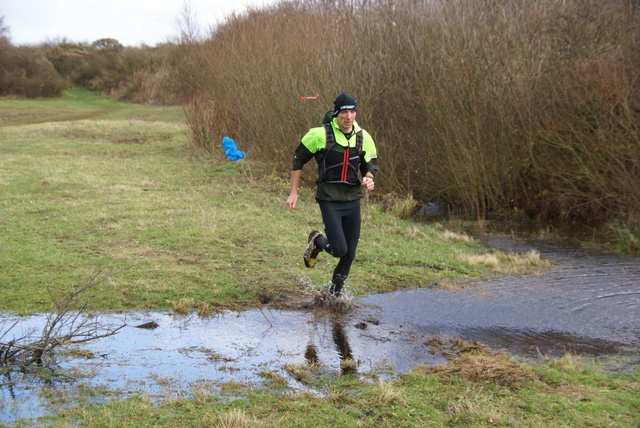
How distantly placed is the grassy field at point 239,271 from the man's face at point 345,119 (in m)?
1.88

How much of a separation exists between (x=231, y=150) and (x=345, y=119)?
40.6 feet

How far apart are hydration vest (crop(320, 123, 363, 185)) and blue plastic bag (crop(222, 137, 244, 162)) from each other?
12.0 metres

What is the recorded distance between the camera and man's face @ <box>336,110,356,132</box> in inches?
249

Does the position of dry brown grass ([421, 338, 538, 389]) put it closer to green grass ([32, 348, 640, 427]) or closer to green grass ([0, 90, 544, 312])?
green grass ([32, 348, 640, 427])

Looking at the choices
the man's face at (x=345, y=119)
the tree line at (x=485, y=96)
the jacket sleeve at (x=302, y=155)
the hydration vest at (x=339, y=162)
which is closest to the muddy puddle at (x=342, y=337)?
the hydration vest at (x=339, y=162)

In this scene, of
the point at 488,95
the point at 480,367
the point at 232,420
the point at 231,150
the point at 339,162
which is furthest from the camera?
the point at 231,150

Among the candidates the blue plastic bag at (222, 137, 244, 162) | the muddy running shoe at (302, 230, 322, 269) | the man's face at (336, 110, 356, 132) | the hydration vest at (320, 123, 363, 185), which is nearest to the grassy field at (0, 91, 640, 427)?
the blue plastic bag at (222, 137, 244, 162)

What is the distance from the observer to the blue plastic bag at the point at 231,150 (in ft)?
60.1

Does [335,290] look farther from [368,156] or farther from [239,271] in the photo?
[239,271]

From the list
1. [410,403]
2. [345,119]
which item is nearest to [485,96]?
[345,119]

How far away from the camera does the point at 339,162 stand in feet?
21.3

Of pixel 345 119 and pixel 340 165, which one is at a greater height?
pixel 345 119

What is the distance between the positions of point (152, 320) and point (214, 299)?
804 mm

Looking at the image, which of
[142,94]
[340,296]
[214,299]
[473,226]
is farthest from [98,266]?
[142,94]
